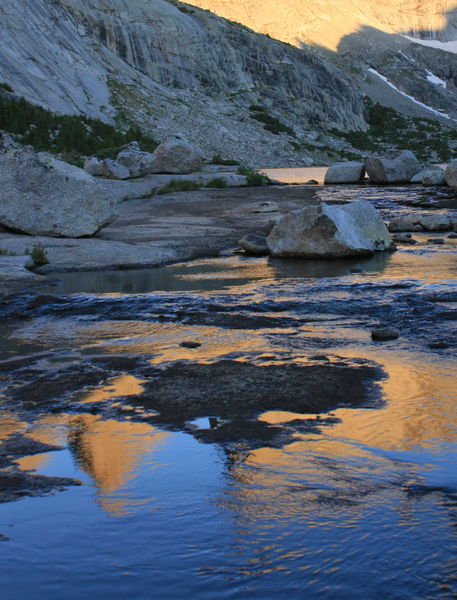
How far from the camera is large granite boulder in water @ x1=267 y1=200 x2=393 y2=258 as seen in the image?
12.7m

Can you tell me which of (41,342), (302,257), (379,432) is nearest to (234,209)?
(302,257)

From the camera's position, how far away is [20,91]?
45.8 meters

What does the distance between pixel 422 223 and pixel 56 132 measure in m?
27.5

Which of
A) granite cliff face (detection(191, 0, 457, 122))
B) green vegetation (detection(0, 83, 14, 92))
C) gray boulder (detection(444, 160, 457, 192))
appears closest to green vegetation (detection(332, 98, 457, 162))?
granite cliff face (detection(191, 0, 457, 122))

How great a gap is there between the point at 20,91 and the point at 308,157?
2494 centimetres

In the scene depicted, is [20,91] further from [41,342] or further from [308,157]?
[41,342]

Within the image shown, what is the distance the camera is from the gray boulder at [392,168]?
35531mm

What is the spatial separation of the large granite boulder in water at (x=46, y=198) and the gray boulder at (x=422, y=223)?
21.8 ft

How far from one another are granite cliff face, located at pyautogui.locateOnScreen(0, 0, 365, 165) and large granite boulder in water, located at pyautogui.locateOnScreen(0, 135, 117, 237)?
3282 cm

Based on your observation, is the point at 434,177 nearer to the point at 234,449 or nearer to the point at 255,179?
the point at 255,179

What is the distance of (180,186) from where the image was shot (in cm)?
2933

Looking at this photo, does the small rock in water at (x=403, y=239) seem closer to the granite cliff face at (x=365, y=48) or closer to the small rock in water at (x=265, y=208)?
the small rock in water at (x=265, y=208)

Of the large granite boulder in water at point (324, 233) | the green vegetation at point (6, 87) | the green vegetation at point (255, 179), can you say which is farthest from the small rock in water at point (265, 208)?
the green vegetation at point (6, 87)

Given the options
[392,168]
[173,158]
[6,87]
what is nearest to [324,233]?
[173,158]
